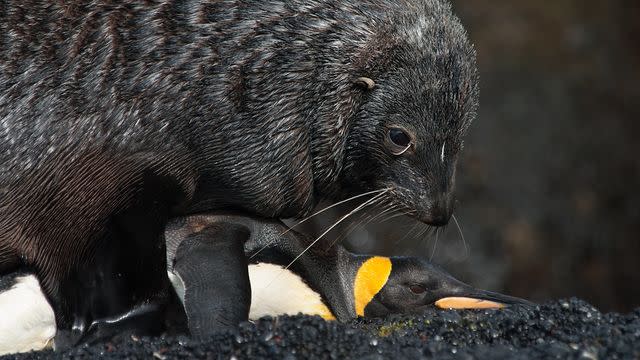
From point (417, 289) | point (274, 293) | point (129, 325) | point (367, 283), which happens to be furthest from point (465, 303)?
point (129, 325)

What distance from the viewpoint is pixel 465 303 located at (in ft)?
20.4

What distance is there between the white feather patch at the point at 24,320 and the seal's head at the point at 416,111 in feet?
6.11

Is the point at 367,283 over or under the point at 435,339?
under

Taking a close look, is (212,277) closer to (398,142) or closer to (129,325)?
(129,325)

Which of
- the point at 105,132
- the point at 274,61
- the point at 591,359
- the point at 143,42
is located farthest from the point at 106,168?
the point at 591,359

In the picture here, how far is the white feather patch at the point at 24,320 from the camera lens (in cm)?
554

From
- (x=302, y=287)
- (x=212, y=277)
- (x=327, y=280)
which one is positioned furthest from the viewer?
(x=327, y=280)

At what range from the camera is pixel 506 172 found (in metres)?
12.1

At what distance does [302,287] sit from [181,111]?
1209 mm

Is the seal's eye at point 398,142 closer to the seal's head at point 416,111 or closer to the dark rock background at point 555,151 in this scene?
the seal's head at point 416,111

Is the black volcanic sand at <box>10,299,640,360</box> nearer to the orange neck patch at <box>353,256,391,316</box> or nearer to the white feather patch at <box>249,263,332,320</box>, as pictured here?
the white feather patch at <box>249,263,332,320</box>

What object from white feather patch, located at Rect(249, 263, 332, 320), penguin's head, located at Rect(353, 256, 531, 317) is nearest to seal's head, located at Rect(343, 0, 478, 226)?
penguin's head, located at Rect(353, 256, 531, 317)

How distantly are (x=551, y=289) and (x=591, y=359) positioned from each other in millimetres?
8350

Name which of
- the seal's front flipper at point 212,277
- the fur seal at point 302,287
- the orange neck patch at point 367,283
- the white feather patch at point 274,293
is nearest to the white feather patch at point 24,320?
the fur seal at point 302,287
